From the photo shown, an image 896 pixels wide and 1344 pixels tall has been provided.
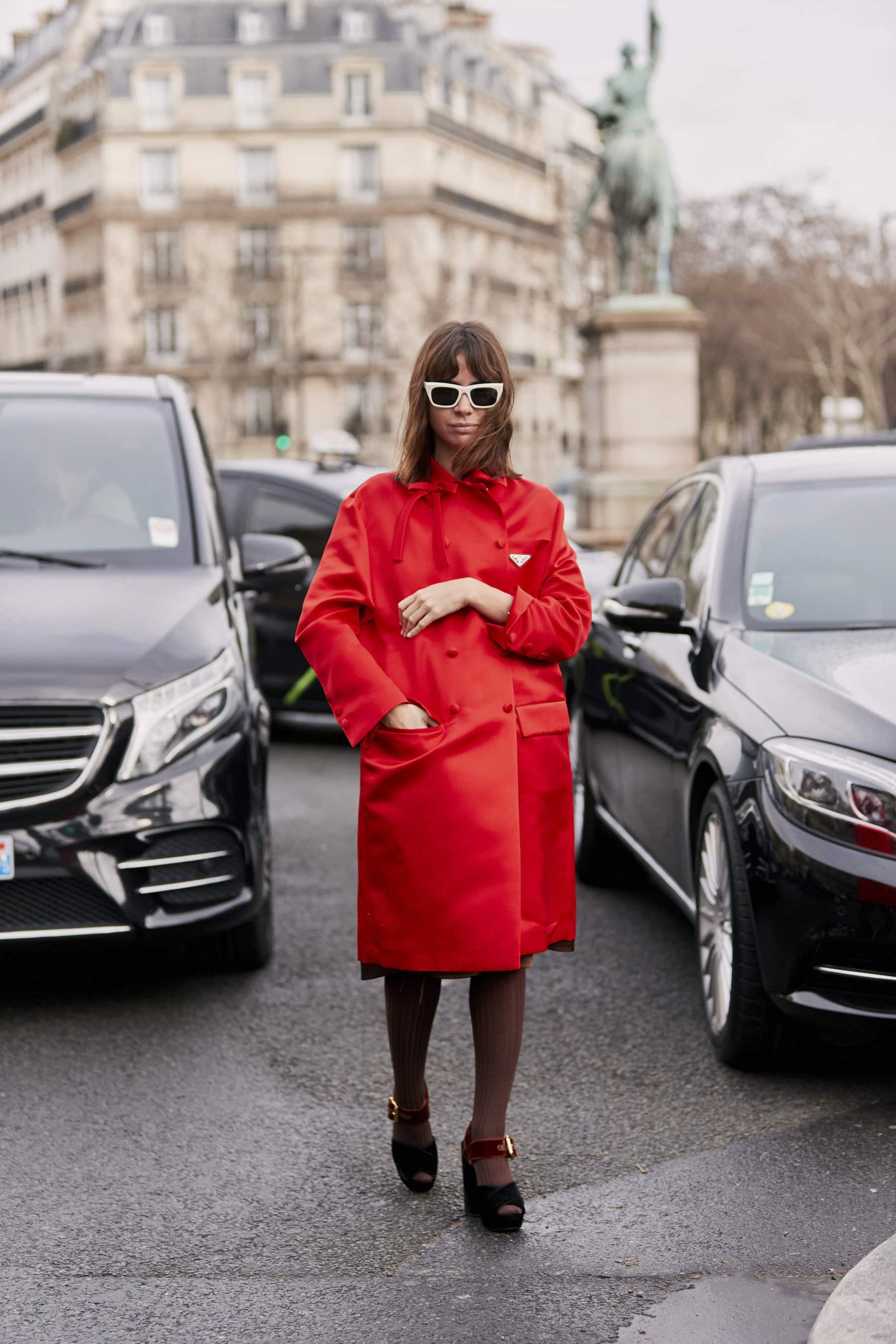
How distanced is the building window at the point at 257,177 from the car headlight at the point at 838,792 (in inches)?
3077

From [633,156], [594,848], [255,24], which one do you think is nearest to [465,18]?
[255,24]

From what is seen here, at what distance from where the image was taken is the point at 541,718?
12.6 ft

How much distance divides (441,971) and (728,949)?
139cm

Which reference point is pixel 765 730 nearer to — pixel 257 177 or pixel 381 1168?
pixel 381 1168

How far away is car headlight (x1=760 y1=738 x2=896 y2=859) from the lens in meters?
4.38

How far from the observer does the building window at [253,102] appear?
267ft

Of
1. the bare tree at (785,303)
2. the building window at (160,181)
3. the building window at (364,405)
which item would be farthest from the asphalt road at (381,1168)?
the building window at (160,181)

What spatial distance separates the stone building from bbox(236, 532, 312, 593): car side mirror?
66505 millimetres

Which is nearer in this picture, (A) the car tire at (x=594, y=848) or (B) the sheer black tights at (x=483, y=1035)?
(B) the sheer black tights at (x=483, y=1035)

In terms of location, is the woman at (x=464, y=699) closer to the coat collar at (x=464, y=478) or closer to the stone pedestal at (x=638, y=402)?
the coat collar at (x=464, y=478)

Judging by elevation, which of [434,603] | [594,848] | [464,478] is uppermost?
[464,478]

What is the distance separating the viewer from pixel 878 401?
50406 millimetres

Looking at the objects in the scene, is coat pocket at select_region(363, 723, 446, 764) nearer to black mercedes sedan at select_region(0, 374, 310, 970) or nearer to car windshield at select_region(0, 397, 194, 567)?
black mercedes sedan at select_region(0, 374, 310, 970)

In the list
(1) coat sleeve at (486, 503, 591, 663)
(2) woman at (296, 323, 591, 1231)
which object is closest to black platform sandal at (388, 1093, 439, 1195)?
(2) woman at (296, 323, 591, 1231)
